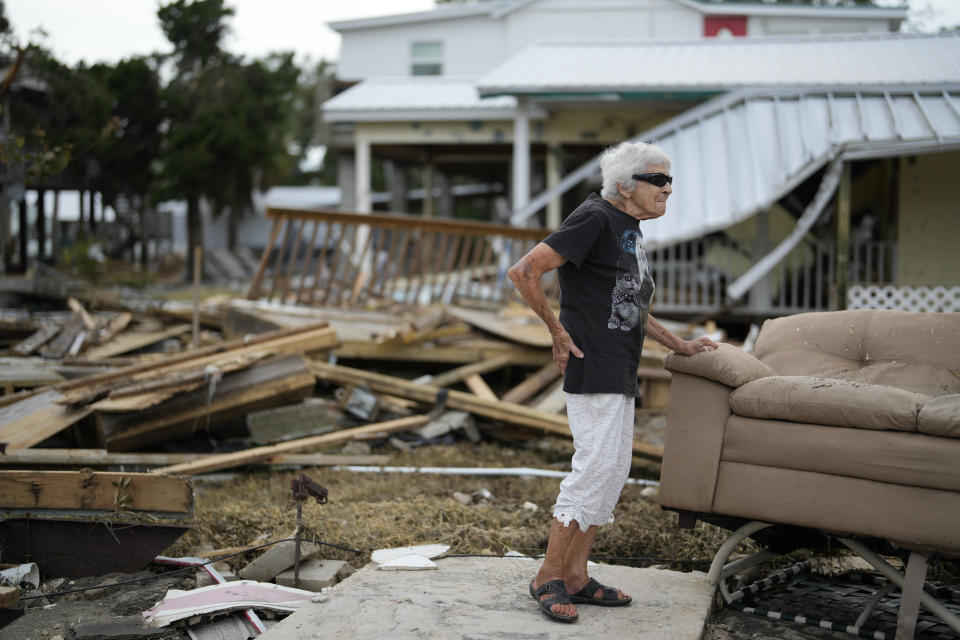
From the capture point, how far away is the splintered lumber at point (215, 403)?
6.17 m

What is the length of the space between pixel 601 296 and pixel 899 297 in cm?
725

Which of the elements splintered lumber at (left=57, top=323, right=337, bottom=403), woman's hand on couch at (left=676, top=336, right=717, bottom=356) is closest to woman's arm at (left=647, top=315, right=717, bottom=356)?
woman's hand on couch at (left=676, top=336, right=717, bottom=356)

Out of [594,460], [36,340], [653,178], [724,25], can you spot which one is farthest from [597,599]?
[724,25]

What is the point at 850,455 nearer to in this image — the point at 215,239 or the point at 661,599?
the point at 661,599

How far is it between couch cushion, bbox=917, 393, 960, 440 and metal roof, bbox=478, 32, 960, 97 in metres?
9.16

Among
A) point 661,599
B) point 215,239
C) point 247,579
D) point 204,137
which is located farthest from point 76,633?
Result: point 215,239

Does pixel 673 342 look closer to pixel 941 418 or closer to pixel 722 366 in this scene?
pixel 722 366

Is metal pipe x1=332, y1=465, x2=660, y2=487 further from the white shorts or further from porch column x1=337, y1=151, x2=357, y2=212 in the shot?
porch column x1=337, y1=151, x2=357, y2=212

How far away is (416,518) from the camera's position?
5.07m

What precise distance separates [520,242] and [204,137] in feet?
48.0

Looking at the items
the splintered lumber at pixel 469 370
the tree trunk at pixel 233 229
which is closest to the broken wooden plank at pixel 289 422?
the splintered lumber at pixel 469 370

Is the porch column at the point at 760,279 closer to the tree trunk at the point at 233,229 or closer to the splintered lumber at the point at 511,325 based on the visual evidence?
the splintered lumber at the point at 511,325

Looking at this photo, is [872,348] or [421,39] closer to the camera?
[872,348]

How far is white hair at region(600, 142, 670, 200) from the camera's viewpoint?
351cm
